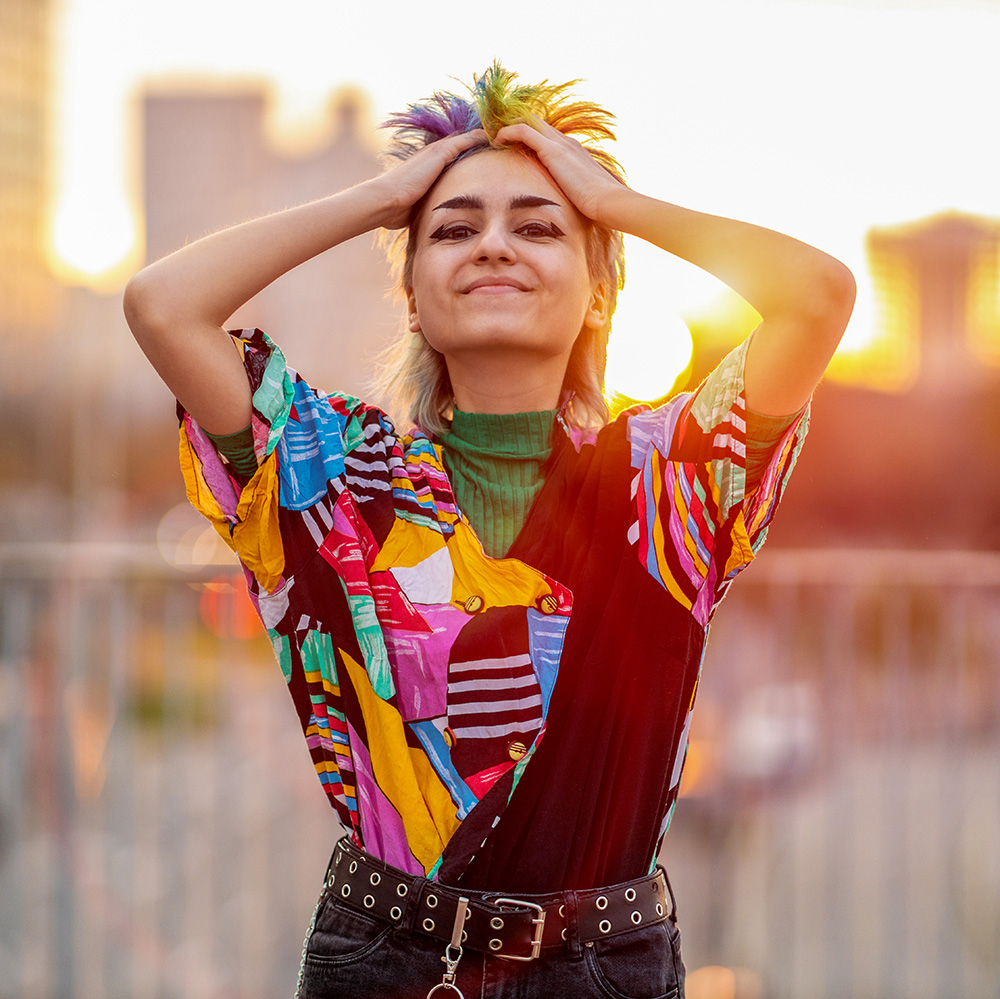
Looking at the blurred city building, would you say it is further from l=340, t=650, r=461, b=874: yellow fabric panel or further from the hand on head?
l=340, t=650, r=461, b=874: yellow fabric panel

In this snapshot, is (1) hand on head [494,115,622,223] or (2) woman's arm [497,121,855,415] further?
(1) hand on head [494,115,622,223]

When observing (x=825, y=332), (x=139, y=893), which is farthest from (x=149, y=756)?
(x=825, y=332)

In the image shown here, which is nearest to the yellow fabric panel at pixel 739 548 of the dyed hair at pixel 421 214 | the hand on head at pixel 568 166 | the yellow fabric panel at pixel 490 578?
the yellow fabric panel at pixel 490 578

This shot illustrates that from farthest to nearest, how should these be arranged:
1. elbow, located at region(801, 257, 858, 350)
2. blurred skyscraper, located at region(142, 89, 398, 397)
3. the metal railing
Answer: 1. blurred skyscraper, located at region(142, 89, 398, 397)
2. the metal railing
3. elbow, located at region(801, 257, 858, 350)

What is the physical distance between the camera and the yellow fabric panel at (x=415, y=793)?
142 centimetres

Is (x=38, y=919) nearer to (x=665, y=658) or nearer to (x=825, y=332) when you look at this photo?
(x=665, y=658)

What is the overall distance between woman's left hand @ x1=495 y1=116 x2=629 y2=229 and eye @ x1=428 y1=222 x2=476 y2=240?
0.47 feet

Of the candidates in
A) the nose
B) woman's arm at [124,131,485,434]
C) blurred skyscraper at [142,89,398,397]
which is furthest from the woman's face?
blurred skyscraper at [142,89,398,397]

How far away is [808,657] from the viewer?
3.60 metres

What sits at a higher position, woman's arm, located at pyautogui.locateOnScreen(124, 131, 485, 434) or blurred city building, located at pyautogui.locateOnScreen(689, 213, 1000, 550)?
blurred city building, located at pyautogui.locateOnScreen(689, 213, 1000, 550)

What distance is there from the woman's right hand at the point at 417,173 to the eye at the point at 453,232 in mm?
60

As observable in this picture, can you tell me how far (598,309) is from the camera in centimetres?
182

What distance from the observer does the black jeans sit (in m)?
1.40

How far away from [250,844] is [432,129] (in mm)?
2708
